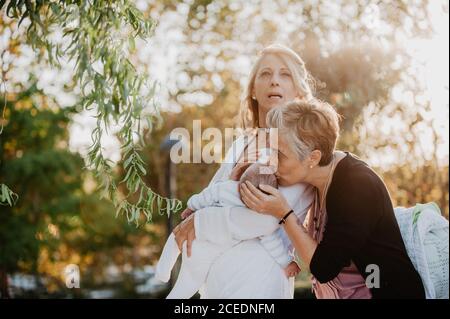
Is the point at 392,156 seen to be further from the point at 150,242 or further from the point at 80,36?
the point at 150,242

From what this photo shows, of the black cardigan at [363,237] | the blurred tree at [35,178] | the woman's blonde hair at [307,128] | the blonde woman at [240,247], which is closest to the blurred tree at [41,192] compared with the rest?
the blurred tree at [35,178]

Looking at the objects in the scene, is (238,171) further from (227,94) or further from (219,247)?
(227,94)

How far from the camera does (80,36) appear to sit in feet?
7.50

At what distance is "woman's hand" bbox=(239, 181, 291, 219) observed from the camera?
2510 mm

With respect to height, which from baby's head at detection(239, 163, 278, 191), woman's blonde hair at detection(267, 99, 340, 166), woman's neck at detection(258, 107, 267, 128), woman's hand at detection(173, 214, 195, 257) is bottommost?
woman's hand at detection(173, 214, 195, 257)

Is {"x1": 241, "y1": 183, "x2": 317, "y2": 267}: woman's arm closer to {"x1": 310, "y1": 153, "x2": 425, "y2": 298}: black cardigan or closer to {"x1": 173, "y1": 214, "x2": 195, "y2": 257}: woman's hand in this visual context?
{"x1": 310, "y1": 153, "x2": 425, "y2": 298}: black cardigan

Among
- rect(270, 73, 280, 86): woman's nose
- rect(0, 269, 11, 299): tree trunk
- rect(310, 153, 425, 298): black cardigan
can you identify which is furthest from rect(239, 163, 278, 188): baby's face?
rect(0, 269, 11, 299): tree trunk

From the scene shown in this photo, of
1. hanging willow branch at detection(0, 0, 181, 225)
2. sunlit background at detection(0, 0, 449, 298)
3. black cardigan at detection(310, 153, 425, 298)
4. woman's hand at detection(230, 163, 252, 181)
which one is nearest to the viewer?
hanging willow branch at detection(0, 0, 181, 225)

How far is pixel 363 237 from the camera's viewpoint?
2443 mm

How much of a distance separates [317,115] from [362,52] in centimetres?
363

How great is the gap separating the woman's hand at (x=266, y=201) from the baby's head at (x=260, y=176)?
0.04 m

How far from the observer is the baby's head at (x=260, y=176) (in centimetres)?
261

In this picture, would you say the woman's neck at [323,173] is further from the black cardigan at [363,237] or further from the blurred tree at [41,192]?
the blurred tree at [41,192]

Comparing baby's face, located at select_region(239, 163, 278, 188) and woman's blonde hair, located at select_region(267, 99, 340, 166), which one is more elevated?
woman's blonde hair, located at select_region(267, 99, 340, 166)
